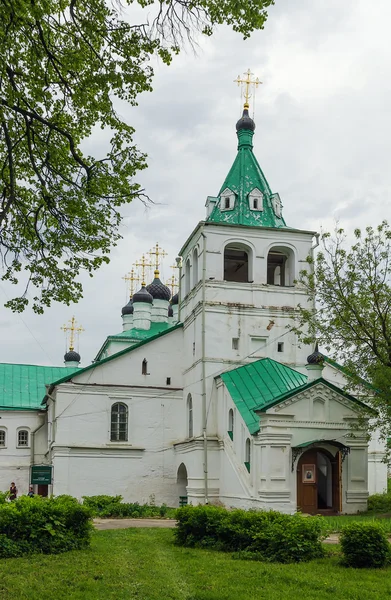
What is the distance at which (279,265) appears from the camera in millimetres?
27922

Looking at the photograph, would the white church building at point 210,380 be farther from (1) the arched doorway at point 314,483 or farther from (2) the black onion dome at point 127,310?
(2) the black onion dome at point 127,310

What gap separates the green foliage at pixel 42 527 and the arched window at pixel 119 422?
14516 millimetres

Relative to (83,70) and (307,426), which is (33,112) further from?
(307,426)

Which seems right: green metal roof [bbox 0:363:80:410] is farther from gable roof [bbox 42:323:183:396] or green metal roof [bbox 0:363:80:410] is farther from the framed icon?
the framed icon

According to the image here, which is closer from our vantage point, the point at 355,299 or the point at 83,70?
the point at 83,70

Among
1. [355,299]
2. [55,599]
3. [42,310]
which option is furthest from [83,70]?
[355,299]

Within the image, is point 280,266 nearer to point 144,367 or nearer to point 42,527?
point 144,367

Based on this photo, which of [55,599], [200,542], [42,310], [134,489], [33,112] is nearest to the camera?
[55,599]

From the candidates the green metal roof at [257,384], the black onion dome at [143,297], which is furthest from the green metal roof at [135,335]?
the green metal roof at [257,384]

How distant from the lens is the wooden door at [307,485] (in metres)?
20.0

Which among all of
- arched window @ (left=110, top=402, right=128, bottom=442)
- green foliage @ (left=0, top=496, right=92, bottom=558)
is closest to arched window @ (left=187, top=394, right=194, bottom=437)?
arched window @ (left=110, top=402, right=128, bottom=442)

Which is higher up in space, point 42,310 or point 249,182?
point 249,182

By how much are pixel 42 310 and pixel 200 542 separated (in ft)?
16.2

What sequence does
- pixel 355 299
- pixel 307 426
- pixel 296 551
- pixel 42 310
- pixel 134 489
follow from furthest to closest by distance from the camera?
1. pixel 134 489
2. pixel 307 426
3. pixel 355 299
4. pixel 42 310
5. pixel 296 551
